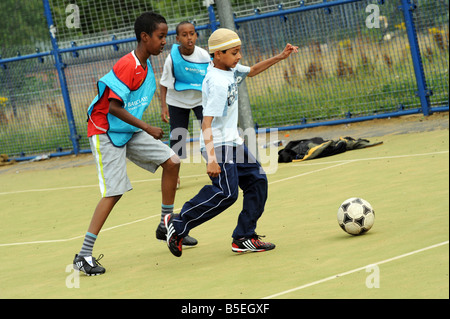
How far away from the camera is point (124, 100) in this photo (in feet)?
22.1

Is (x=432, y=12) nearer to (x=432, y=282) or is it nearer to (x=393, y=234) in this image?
(x=393, y=234)

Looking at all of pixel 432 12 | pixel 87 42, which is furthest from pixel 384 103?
pixel 87 42

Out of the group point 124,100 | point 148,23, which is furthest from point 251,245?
point 148,23

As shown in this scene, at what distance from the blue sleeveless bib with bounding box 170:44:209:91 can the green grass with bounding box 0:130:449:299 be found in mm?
1358

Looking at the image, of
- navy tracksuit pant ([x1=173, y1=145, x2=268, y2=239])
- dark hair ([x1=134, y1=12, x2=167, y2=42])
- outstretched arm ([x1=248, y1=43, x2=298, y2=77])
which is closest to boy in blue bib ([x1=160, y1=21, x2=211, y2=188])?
outstretched arm ([x1=248, y1=43, x2=298, y2=77])

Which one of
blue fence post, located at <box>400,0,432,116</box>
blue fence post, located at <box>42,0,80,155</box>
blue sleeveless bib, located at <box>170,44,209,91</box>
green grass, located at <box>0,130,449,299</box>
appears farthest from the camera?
blue fence post, located at <box>42,0,80,155</box>

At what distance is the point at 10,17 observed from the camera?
16.8m

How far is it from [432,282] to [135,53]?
3.33 m

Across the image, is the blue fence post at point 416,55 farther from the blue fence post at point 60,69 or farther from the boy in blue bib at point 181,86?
A: the blue fence post at point 60,69

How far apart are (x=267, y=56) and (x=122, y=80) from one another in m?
7.75

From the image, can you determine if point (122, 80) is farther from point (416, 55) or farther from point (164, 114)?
point (416, 55)

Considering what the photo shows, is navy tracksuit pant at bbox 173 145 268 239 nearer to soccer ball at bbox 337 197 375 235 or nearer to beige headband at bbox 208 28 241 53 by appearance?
soccer ball at bbox 337 197 375 235

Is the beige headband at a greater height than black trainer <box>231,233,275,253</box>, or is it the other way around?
the beige headband

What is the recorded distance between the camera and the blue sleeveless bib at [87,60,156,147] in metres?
6.74
